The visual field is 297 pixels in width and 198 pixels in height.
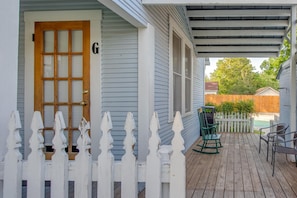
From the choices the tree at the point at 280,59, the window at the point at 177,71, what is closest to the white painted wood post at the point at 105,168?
the window at the point at 177,71

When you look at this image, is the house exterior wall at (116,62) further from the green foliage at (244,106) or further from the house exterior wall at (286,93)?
the green foliage at (244,106)

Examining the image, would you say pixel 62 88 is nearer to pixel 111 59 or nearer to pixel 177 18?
pixel 111 59

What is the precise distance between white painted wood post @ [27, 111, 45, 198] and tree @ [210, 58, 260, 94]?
3227 cm

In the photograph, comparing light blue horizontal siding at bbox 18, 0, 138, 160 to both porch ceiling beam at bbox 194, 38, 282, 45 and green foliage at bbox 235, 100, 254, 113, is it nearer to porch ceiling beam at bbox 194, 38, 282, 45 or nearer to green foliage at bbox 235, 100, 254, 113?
porch ceiling beam at bbox 194, 38, 282, 45

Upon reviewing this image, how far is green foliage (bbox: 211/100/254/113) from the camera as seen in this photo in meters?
12.8

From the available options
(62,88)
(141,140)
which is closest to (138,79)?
(141,140)

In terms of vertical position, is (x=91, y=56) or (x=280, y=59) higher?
(x=280, y=59)

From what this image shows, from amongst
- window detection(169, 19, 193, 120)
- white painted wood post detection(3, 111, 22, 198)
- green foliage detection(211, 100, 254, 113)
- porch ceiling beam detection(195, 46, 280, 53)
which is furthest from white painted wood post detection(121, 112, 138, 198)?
green foliage detection(211, 100, 254, 113)

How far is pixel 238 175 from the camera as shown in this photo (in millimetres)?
5039

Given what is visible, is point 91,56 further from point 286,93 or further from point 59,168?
point 286,93

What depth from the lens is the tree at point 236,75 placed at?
33.6 m

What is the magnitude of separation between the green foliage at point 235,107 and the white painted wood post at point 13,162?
11.5m

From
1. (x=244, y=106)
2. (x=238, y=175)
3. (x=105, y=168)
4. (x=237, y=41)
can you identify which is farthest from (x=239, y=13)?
(x=244, y=106)

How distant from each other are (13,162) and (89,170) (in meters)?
0.40
